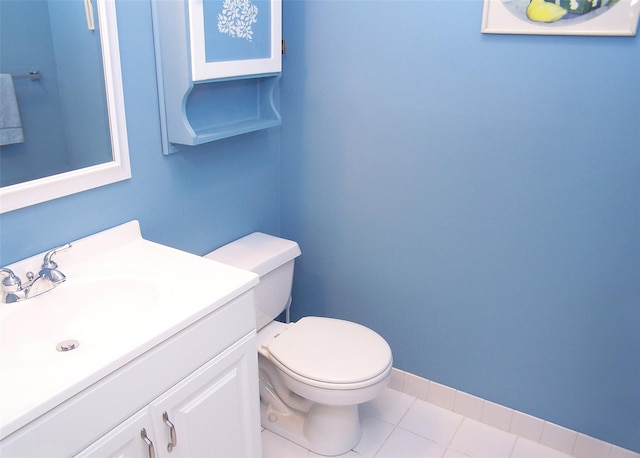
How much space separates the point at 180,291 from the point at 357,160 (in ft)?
3.15

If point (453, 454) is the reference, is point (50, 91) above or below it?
above

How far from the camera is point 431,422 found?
6.77 feet

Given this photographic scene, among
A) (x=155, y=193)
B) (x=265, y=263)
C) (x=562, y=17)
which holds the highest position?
(x=562, y=17)

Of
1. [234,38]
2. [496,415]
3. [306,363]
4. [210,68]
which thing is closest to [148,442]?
[306,363]

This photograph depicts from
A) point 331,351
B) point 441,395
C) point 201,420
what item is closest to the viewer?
point 201,420

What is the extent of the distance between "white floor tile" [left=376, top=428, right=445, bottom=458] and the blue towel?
61.4 inches

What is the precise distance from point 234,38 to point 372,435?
4.94 feet

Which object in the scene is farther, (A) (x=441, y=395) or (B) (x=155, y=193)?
(A) (x=441, y=395)

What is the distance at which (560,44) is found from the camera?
5.08 ft

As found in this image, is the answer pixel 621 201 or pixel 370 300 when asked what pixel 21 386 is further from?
pixel 621 201

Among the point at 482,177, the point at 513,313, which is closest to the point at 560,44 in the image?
the point at 482,177

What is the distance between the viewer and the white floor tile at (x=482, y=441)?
75.6 inches

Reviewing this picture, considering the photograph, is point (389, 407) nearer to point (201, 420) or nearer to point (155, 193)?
point (201, 420)

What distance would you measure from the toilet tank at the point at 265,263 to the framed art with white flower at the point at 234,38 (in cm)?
63
